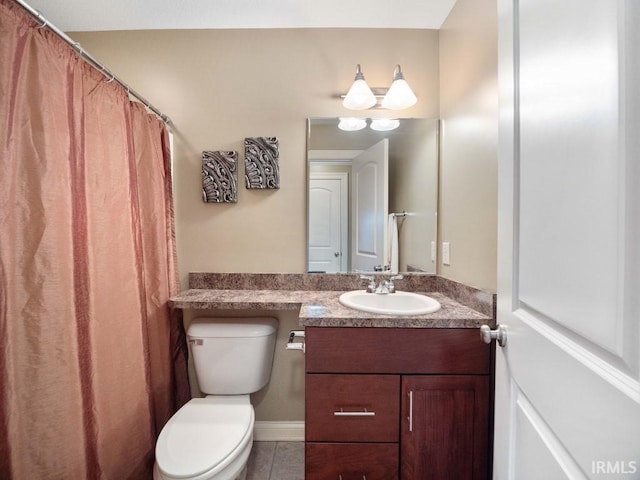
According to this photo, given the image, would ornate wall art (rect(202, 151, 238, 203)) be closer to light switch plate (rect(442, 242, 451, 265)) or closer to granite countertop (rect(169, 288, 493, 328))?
granite countertop (rect(169, 288, 493, 328))

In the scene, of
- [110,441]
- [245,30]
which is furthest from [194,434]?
[245,30]

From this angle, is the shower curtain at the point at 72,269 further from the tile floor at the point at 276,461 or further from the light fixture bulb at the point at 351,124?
the light fixture bulb at the point at 351,124

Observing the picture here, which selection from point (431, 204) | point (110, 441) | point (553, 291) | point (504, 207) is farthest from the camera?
point (431, 204)

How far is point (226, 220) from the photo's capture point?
5.25 feet

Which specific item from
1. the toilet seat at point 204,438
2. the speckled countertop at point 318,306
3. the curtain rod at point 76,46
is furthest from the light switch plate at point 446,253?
the curtain rod at point 76,46

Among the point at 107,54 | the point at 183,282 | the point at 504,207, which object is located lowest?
the point at 183,282

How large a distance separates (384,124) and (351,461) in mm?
1624

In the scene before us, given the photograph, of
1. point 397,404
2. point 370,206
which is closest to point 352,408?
point 397,404

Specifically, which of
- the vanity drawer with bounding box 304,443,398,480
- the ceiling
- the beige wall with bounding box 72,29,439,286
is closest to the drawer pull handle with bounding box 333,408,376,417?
the vanity drawer with bounding box 304,443,398,480

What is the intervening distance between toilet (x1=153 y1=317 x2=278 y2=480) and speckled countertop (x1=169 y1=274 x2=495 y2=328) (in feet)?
Answer: 0.49

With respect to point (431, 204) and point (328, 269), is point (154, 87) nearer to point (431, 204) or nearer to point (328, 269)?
point (328, 269)

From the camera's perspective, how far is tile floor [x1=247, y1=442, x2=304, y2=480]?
4.47ft

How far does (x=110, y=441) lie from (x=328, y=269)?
120 centimetres

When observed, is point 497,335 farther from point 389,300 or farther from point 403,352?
point 389,300
